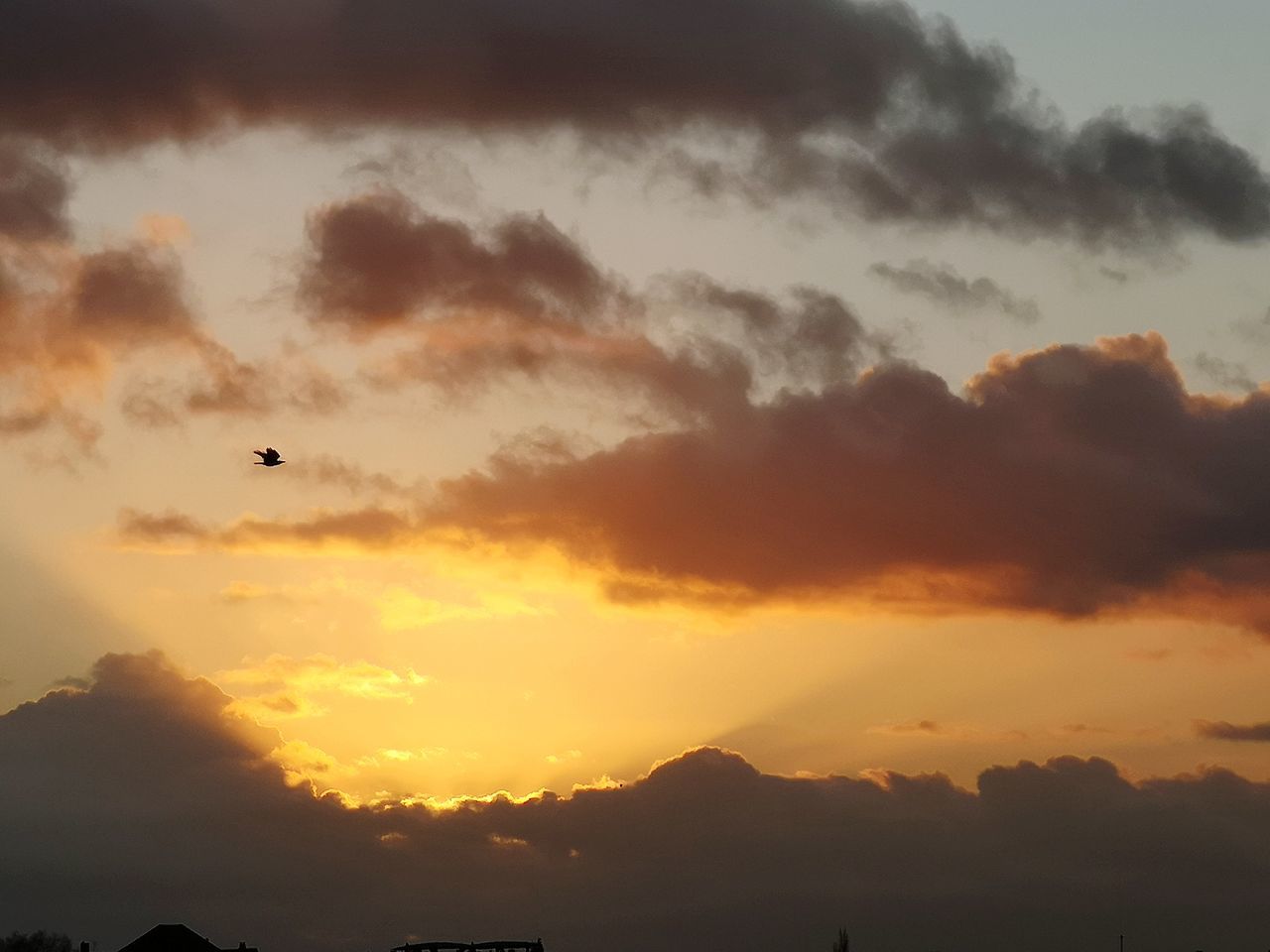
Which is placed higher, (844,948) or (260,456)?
(260,456)

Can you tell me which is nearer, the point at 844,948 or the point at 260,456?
the point at 260,456

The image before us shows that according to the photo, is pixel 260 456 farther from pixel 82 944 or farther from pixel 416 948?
pixel 82 944

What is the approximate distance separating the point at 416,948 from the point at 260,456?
23.3 meters

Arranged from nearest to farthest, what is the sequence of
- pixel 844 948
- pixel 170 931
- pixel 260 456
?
pixel 260 456
pixel 170 931
pixel 844 948

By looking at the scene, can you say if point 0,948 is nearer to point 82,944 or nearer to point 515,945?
point 82,944

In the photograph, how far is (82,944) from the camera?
120250 millimetres

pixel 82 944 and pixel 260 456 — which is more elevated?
pixel 260 456

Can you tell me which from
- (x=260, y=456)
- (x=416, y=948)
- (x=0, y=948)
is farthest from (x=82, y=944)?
(x=0, y=948)

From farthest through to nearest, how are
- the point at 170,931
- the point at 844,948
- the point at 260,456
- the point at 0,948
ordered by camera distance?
the point at 0,948
the point at 844,948
the point at 170,931
the point at 260,456

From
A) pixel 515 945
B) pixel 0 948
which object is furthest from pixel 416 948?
pixel 0 948

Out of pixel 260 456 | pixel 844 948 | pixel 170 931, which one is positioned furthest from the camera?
pixel 844 948

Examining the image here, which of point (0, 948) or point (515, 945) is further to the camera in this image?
point (0, 948)

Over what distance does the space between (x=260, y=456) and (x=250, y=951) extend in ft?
122

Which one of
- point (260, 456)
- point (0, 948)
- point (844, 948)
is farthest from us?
point (0, 948)
